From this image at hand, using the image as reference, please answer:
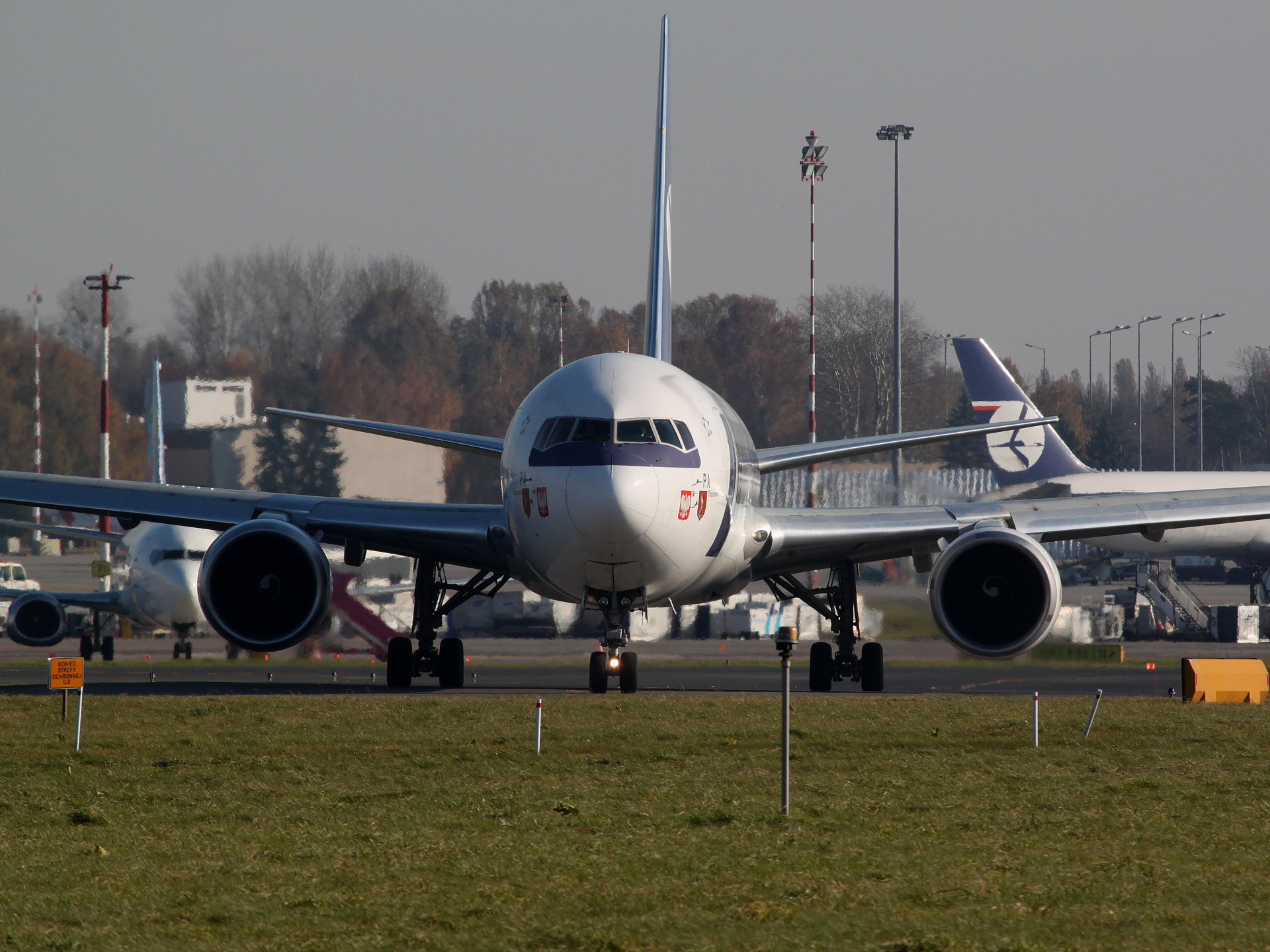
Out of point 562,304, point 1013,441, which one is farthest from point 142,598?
point 562,304

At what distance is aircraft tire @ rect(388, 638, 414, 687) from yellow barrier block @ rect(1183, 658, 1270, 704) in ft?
36.2

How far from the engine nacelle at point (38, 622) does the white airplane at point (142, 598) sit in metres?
0.02

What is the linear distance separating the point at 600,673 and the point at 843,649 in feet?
15.5

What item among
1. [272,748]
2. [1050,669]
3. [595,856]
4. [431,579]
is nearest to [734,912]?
[595,856]

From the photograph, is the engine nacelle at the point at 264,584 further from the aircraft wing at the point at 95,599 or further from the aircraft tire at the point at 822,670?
the aircraft wing at the point at 95,599

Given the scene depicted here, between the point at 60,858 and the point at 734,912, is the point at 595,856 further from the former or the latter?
the point at 60,858

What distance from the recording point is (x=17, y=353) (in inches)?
2655

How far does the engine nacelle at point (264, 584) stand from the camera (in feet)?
62.9

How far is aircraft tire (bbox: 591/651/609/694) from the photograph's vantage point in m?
19.2

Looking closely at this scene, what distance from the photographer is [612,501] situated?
54.5 ft

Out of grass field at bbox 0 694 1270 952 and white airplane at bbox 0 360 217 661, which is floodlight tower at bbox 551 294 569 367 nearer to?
white airplane at bbox 0 360 217 661

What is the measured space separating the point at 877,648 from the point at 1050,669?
9.28m

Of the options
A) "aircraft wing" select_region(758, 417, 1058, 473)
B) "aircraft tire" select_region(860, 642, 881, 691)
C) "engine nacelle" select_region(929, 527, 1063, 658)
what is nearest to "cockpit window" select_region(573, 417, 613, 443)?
"aircraft wing" select_region(758, 417, 1058, 473)

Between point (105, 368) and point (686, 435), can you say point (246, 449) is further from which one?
point (686, 435)
